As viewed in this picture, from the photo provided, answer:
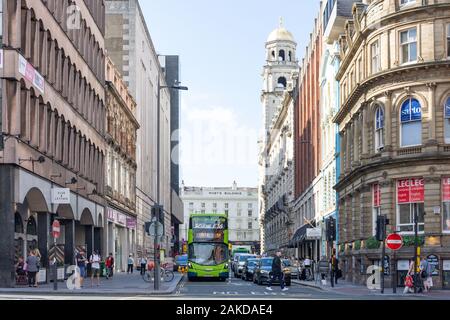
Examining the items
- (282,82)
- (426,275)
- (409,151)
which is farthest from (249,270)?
(282,82)

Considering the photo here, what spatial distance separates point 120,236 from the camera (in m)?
78.6

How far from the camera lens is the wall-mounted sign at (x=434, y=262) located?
4056 cm

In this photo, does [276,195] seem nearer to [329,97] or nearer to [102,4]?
[329,97]

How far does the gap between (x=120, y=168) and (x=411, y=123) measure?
37.6 metres

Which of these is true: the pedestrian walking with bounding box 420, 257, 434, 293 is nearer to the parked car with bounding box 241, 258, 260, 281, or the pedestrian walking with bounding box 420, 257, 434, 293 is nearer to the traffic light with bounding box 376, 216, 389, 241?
the traffic light with bounding box 376, 216, 389, 241

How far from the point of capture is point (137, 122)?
284 ft

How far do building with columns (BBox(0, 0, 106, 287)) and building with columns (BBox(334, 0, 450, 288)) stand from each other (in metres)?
17.1

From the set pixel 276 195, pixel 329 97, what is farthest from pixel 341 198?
pixel 276 195

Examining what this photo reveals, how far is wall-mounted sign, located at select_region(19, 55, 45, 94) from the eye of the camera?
35.1m

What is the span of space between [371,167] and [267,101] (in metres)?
117

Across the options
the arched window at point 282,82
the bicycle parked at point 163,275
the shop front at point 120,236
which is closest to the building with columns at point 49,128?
the bicycle parked at point 163,275

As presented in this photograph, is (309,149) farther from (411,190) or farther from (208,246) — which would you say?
(411,190)

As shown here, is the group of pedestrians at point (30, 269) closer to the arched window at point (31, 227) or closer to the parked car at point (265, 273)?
the arched window at point (31, 227)
